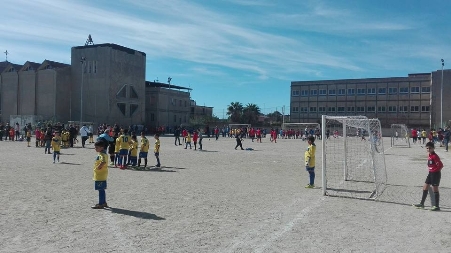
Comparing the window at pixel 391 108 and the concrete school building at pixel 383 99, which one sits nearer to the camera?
the concrete school building at pixel 383 99

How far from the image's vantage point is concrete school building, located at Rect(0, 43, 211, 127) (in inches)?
2643

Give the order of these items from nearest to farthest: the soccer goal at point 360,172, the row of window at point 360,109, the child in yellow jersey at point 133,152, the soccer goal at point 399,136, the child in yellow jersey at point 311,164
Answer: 1. the soccer goal at point 360,172
2. the child in yellow jersey at point 311,164
3. the child in yellow jersey at point 133,152
4. the soccer goal at point 399,136
5. the row of window at point 360,109

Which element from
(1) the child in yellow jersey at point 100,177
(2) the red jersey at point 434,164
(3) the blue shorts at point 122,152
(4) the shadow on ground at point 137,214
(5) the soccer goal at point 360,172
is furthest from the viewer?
(3) the blue shorts at point 122,152

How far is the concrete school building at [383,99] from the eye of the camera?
3098 inches

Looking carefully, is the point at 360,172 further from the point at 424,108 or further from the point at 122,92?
the point at 424,108

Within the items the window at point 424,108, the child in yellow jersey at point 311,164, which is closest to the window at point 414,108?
the window at point 424,108

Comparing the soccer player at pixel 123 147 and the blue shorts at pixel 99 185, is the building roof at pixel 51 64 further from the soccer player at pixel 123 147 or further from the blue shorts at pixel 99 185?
A: the blue shorts at pixel 99 185

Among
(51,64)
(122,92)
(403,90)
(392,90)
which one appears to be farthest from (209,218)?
(403,90)

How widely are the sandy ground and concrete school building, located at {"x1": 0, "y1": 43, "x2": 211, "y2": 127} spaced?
56.5 m

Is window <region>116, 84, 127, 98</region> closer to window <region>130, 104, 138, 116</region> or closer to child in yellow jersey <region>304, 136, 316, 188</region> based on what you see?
window <region>130, 104, 138, 116</region>

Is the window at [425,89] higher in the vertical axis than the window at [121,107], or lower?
higher

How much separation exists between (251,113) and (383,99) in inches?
1174

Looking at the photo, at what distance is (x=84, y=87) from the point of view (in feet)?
225

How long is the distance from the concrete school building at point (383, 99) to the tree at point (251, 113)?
897cm
